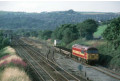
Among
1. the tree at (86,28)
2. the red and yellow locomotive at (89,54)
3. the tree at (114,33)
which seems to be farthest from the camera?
the tree at (86,28)

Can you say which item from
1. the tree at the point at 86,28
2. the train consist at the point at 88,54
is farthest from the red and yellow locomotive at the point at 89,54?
the tree at the point at 86,28

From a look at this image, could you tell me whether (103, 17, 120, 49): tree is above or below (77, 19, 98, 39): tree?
above

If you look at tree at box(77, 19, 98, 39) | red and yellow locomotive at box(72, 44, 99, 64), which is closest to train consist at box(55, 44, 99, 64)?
red and yellow locomotive at box(72, 44, 99, 64)

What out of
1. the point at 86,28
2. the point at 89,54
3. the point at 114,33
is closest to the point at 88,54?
the point at 89,54

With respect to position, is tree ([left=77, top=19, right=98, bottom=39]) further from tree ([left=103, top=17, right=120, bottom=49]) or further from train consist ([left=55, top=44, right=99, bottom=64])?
train consist ([left=55, top=44, right=99, bottom=64])

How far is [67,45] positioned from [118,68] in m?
43.2

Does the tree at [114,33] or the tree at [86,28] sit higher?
the tree at [114,33]

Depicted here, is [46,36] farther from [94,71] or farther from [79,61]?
[94,71]

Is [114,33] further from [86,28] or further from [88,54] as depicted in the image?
[86,28]

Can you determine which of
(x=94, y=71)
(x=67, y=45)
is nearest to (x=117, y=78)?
(x=94, y=71)

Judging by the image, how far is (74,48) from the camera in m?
46.7

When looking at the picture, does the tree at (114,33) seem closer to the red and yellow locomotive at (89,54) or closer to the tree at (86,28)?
the red and yellow locomotive at (89,54)

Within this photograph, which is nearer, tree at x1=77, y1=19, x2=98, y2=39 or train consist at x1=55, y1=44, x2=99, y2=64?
train consist at x1=55, y1=44, x2=99, y2=64

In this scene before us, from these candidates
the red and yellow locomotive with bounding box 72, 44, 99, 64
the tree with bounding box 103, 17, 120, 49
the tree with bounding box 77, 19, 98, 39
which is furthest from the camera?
the tree with bounding box 77, 19, 98, 39
